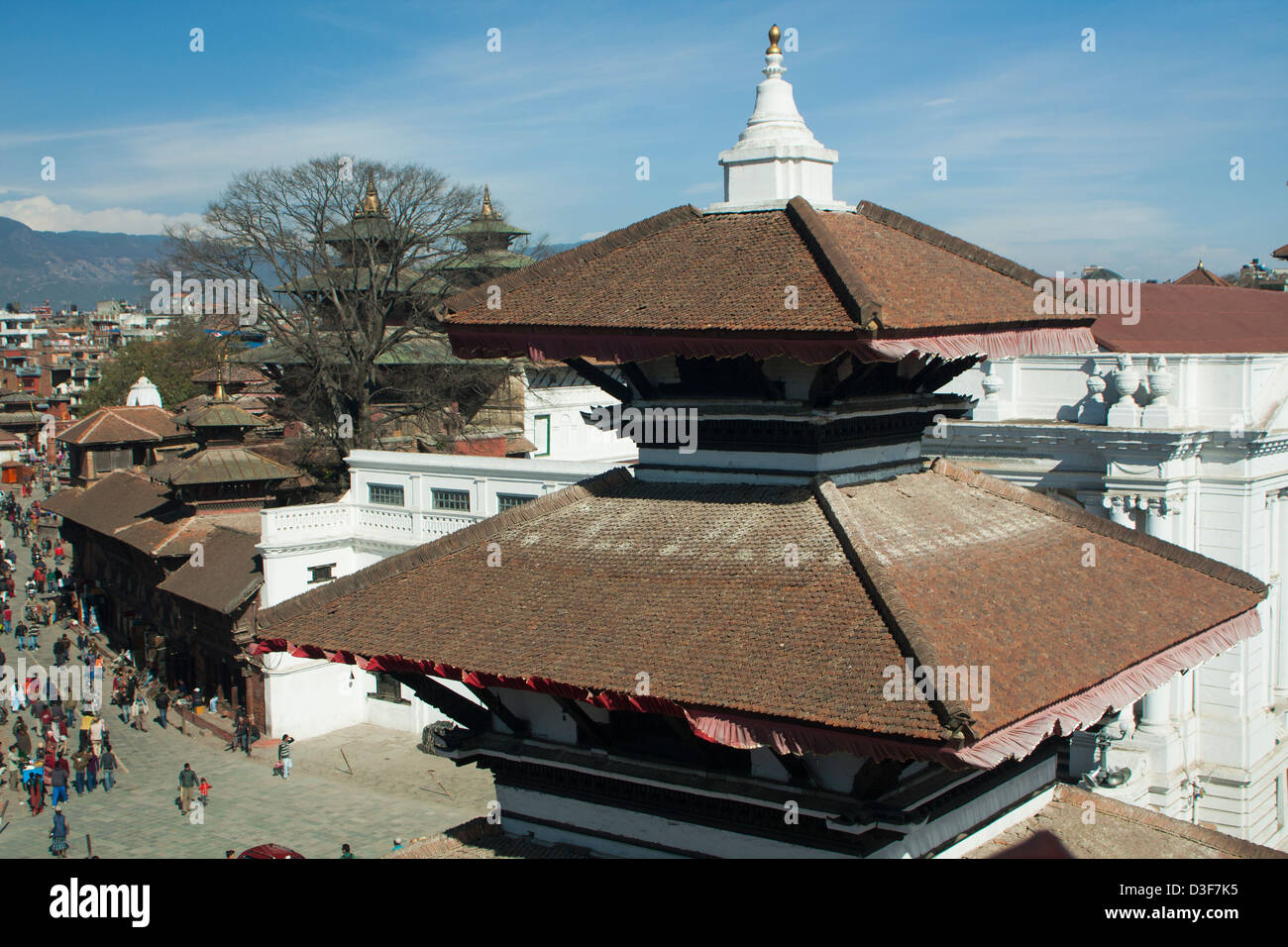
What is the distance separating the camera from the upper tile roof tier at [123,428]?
201ft

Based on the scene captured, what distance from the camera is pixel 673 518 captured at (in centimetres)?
1238

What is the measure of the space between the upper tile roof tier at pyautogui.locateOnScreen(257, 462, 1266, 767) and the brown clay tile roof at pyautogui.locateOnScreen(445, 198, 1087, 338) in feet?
6.27

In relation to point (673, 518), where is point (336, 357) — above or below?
above

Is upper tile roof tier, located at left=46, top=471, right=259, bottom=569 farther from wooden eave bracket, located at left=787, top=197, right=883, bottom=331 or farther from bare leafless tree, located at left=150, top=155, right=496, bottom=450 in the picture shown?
wooden eave bracket, located at left=787, top=197, right=883, bottom=331

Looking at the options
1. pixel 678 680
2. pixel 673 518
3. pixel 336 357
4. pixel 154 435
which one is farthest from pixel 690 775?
pixel 154 435

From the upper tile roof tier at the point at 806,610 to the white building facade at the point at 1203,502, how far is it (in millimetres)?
19345

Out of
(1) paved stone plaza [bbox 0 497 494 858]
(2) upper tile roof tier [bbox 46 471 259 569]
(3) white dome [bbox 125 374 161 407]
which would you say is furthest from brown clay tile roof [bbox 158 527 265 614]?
(3) white dome [bbox 125 374 161 407]

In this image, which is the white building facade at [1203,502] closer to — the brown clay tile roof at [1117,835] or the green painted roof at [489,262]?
the brown clay tile roof at [1117,835]

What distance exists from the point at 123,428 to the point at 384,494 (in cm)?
3012

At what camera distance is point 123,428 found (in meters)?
62.4

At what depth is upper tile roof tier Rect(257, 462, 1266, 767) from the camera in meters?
9.19

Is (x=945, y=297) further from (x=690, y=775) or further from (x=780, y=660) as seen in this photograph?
(x=690, y=775)

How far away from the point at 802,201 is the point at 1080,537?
4.72 metres
